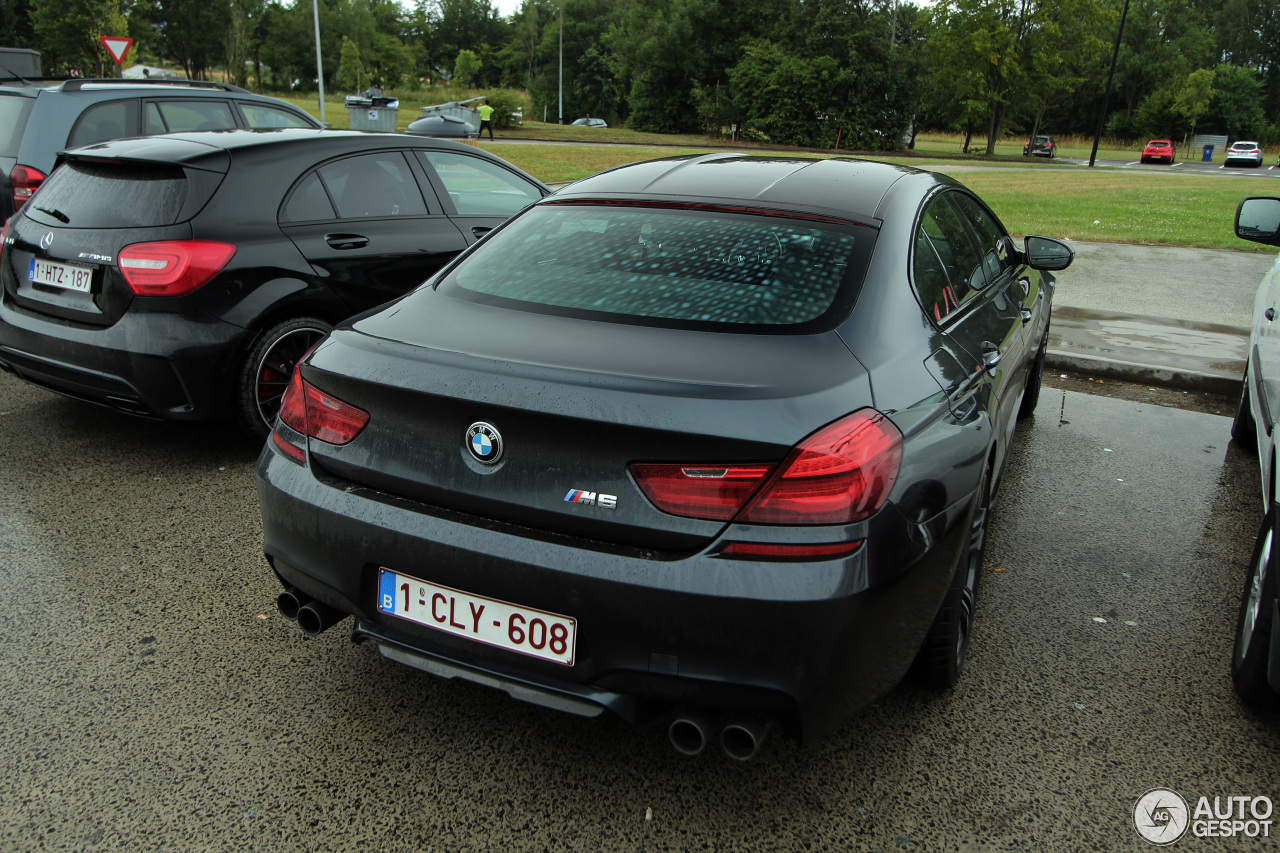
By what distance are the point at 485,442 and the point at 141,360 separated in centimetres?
271

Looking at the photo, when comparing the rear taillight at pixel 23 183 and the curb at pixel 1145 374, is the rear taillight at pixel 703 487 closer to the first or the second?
the curb at pixel 1145 374

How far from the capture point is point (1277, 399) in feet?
10.6

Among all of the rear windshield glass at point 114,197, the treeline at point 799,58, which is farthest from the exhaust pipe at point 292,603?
the treeline at point 799,58

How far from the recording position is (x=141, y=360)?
12.8 feet

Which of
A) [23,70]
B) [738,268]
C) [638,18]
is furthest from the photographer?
[638,18]

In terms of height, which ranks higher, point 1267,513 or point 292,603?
point 1267,513

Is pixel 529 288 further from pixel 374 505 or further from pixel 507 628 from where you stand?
pixel 507 628

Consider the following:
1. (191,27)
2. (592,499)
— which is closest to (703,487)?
(592,499)

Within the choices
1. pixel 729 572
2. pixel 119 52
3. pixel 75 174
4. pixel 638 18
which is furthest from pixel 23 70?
pixel 638 18

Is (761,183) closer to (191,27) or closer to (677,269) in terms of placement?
(677,269)

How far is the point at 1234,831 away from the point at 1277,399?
1751 millimetres

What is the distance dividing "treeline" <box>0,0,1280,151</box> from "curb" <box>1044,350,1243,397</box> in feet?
160

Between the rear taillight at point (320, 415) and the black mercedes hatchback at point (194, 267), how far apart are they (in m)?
1.99
